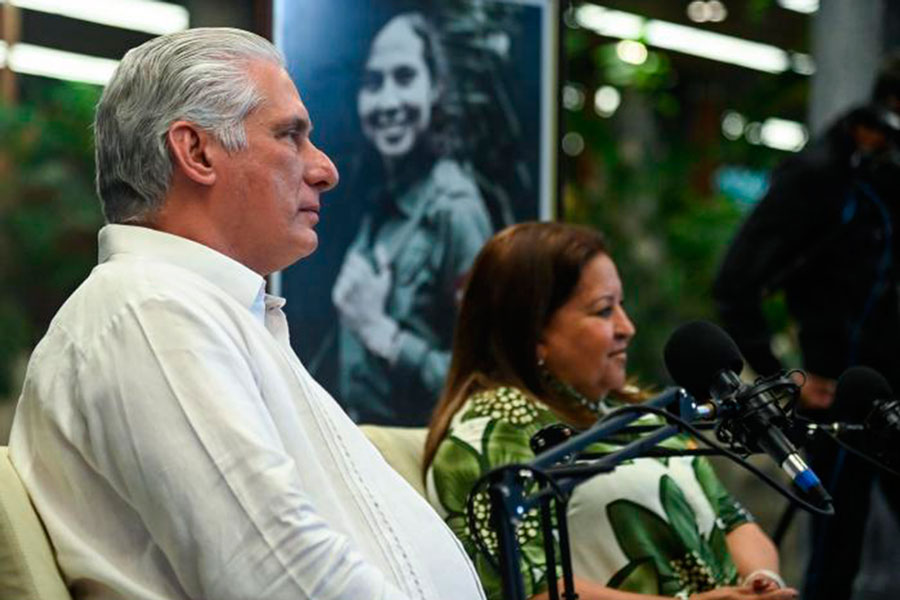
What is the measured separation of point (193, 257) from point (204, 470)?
13.1 inches

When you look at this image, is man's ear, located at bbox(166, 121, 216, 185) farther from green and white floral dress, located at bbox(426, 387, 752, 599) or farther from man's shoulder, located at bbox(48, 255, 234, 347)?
green and white floral dress, located at bbox(426, 387, 752, 599)

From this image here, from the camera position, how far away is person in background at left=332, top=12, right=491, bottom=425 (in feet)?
12.5

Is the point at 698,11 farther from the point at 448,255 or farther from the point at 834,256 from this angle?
the point at 448,255

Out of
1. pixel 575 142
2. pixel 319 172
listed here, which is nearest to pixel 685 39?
pixel 575 142

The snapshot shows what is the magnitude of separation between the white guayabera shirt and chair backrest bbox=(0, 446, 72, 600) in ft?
0.06

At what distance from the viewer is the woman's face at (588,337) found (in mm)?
3223

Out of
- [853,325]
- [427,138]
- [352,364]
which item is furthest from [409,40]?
[853,325]

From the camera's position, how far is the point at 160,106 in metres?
2.17

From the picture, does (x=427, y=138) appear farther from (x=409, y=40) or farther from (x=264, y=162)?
(x=264, y=162)

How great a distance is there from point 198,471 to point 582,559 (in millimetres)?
1273

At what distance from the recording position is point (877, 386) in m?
2.77

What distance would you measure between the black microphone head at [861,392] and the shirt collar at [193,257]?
3.69 ft

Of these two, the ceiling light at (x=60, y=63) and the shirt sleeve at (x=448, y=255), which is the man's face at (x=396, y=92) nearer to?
the shirt sleeve at (x=448, y=255)

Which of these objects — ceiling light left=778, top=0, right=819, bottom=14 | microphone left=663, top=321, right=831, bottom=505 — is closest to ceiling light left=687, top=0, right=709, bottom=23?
ceiling light left=778, top=0, right=819, bottom=14
